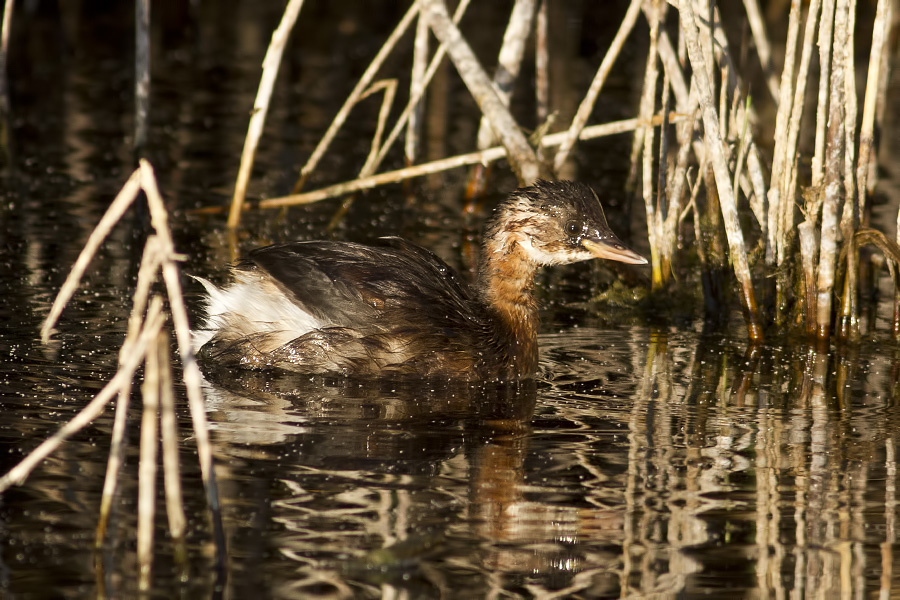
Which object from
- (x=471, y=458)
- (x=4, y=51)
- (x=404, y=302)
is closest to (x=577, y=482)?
(x=471, y=458)

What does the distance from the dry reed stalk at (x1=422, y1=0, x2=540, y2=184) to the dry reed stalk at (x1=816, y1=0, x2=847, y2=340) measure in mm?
2019

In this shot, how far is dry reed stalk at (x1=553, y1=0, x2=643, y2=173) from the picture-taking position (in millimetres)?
7531

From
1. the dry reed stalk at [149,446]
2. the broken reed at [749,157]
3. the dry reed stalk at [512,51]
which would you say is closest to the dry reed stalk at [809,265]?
the broken reed at [749,157]

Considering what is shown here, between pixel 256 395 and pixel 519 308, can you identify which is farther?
pixel 519 308

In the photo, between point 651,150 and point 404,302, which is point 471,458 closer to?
point 404,302

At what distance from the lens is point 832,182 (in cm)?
676

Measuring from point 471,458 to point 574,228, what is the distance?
1884 millimetres

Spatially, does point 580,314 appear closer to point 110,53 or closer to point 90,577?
point 90,577

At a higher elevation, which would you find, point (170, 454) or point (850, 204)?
point (850, 204)

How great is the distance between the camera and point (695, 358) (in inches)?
270

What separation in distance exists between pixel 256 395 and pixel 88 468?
1.20 m

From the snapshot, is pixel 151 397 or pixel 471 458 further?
pixel 471 458

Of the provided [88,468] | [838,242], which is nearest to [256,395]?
[88,468]

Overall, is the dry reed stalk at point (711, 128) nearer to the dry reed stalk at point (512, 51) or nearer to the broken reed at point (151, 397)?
the dry reed stalk at point (512, 51)
